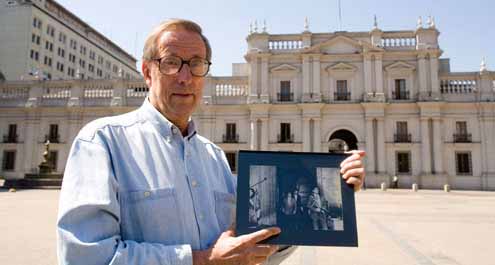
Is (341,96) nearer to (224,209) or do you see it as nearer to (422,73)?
(422,73)

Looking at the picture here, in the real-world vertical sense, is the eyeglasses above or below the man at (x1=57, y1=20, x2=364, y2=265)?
above

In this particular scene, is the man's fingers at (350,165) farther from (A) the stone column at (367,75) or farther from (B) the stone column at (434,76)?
(B) the stone column at (434,76)

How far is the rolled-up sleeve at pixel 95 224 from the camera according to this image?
1173 millimetres

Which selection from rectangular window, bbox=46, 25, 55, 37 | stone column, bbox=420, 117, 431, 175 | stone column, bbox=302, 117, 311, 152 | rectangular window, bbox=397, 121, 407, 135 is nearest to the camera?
stone column, bbox=420, 117, 431, 175

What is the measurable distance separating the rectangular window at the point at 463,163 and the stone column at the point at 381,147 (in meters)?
5.58

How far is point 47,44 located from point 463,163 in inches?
2073

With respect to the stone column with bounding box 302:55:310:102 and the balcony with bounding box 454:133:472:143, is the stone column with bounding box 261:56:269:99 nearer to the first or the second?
the stone column with bounding box 302:55:310:102

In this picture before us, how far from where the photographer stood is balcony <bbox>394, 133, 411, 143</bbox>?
27406 millimetres

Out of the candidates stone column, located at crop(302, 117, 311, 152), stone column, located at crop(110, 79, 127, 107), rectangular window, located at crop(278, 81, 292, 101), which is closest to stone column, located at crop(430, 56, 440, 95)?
stone column, located at crop(302, 117, 311, 152)

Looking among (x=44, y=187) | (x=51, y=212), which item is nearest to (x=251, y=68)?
(x=44, y=187)

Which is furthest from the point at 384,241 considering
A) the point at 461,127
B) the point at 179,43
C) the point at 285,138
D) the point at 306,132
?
the point at 461,127

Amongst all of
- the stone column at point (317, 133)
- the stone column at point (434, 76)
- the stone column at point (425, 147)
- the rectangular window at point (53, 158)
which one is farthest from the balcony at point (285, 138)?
the rectangular window at point (53, 158)

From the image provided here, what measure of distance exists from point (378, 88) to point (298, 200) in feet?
94.9

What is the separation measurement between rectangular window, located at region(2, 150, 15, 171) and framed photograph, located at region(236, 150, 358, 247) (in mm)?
36698
